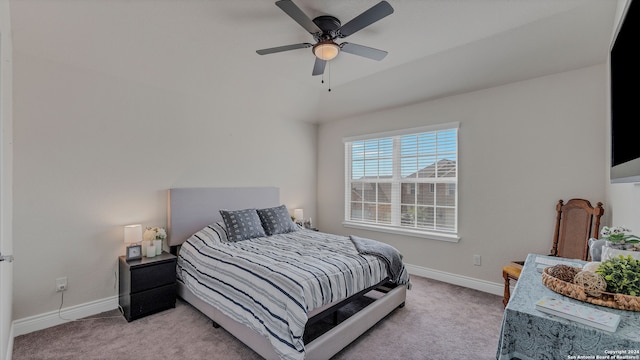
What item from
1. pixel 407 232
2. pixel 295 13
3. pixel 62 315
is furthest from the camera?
pixel 407 232

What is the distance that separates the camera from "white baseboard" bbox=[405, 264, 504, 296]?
3.39 metres

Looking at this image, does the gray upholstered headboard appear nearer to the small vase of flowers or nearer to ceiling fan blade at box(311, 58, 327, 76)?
the small vase of flowers

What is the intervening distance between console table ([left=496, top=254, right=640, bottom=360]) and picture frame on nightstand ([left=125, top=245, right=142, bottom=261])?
3307 millimetres

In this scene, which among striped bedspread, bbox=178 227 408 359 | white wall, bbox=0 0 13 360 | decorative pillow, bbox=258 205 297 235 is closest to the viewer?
white wall, bbox=0 0 13 360

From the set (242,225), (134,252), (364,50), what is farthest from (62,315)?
(364,50)

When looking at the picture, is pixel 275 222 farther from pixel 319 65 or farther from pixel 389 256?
pixel 319 65

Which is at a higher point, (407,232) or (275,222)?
(275,222)

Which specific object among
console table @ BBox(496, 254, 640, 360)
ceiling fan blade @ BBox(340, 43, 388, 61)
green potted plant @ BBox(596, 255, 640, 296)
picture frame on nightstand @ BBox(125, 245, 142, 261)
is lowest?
picture frame on nightstand @ BBox(125, 245, 142, 261)

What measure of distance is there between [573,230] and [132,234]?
15.2ft

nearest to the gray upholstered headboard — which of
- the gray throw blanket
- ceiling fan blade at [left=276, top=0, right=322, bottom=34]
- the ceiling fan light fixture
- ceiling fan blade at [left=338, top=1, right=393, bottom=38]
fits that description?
the gray throw blanket

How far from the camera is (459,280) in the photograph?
12.0ft

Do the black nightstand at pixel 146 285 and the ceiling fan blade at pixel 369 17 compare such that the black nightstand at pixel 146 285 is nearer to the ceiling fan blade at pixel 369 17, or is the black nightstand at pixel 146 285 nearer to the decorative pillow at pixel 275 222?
the decorative pillow at pixel 275 222

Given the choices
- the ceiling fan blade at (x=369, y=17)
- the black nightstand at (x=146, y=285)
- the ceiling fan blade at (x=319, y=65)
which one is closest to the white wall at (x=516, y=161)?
the ceiling fan blade at (x=319, y=65)

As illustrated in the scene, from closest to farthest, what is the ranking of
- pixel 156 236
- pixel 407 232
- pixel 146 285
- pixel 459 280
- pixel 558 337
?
1. pixel 558 337
2. pixel 146 285
3. pixel 156 236
4. pixel 459 280
5. pixel 407 232
